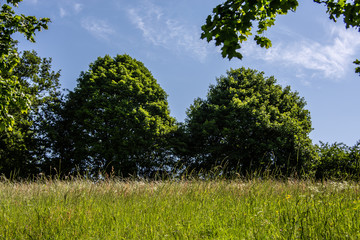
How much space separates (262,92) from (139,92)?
1147 cm

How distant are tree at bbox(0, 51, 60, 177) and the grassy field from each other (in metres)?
16.9

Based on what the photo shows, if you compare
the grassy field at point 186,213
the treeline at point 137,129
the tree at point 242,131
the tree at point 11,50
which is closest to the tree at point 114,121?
the treeline at point 137,129

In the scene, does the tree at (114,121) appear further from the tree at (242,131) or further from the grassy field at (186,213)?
the grassy field at (186,213)

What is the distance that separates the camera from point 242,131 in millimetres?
21844

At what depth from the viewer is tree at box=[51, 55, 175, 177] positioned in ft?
68.3

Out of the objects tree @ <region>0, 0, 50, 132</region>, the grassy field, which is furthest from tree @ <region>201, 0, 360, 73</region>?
tree @ <region>0, 0, 50, 132</region>

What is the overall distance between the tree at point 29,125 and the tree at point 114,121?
152cm

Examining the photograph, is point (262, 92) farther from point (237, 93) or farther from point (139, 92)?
point (139, 92)

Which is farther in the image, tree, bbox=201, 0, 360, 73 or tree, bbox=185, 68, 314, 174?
tree, bbox=185, 68, 314, 174

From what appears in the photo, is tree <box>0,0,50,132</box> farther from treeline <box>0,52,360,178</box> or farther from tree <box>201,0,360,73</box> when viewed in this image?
treeline <box>0,52,360,178</box>

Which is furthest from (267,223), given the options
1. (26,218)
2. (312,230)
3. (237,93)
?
(237,93)

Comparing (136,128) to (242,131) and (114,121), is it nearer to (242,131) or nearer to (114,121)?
(114,121)

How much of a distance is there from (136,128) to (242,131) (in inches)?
332

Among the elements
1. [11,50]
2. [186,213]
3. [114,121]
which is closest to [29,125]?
[114,121]
